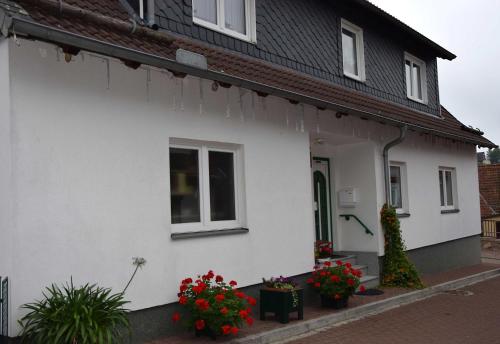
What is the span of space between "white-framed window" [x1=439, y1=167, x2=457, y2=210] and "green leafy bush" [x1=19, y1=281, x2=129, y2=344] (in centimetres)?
1069

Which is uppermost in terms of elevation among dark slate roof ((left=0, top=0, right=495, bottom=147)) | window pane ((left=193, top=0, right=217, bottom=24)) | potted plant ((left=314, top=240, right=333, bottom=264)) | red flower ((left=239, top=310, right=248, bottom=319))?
window pane ((left=193, top=0, right=217, bottom=24))

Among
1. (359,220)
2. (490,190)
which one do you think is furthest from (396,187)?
(490,190)

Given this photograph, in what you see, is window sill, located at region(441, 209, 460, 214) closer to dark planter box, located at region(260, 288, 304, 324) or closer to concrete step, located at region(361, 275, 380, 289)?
concrete step, located at region(361, 275, 380, 289)

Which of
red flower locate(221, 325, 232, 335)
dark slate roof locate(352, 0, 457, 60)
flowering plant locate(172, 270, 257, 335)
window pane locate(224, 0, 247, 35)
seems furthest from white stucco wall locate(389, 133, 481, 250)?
red flower locate(221, 325, 232, 335)

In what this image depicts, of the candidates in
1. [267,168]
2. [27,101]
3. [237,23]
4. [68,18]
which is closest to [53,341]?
[27,101]

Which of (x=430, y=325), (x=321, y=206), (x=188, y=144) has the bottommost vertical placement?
(x=430, y=325)

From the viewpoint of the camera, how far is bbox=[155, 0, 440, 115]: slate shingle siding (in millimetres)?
7691

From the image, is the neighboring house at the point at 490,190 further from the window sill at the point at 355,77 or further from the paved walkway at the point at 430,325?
the paved walkway at the point at 430,325

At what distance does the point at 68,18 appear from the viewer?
5348mm

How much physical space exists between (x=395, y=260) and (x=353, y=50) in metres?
4.70

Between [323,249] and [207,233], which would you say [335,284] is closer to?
[323,249]

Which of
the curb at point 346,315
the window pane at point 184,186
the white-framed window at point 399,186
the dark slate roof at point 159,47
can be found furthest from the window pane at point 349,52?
the window pane at point 184,186

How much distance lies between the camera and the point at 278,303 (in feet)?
23.4

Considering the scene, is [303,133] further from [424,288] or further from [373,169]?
[424,288]
